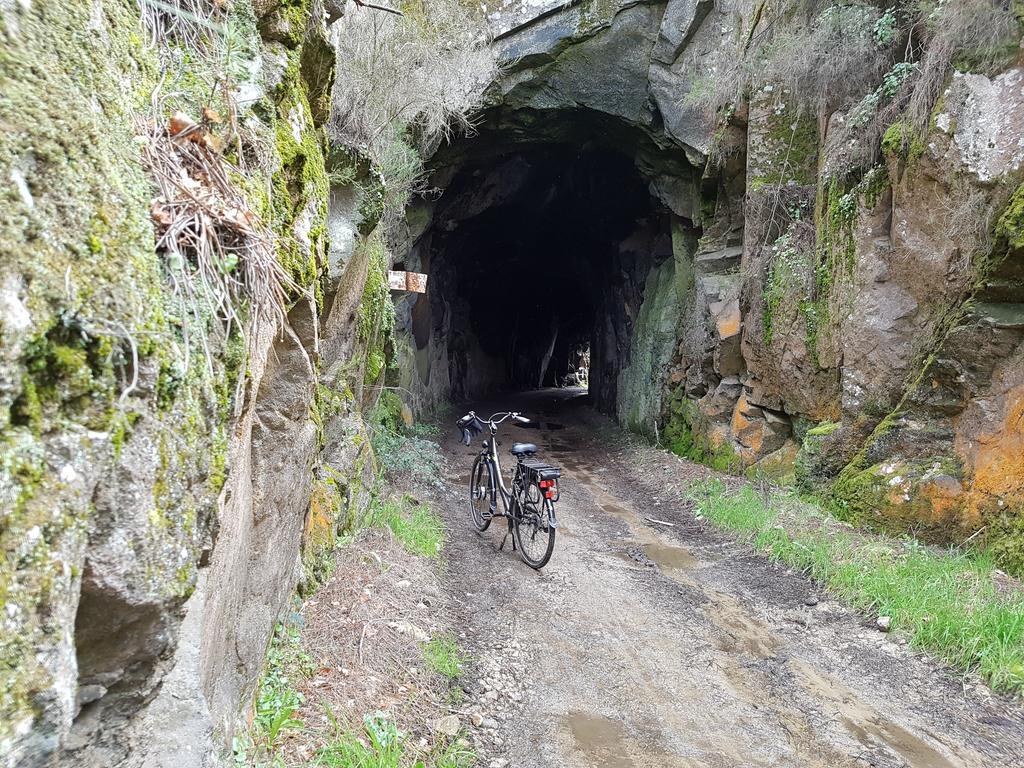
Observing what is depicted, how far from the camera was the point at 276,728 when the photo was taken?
2.71 meters

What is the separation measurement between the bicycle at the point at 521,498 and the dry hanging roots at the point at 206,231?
142 inches

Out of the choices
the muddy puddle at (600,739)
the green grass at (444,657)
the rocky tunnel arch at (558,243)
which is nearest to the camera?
the muddy puddle at (600,739)

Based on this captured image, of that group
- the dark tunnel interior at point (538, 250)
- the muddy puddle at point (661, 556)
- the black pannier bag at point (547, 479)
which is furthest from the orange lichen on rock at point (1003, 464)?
the dark tunnel interior at point (538, 250)

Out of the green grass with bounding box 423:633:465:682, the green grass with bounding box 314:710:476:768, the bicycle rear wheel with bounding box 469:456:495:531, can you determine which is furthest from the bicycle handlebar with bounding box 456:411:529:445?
the green grass with bounding box 314:710:476:768

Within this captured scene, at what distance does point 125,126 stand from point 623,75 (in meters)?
11.5

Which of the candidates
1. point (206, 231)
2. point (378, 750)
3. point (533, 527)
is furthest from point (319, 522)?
point (206, 231)

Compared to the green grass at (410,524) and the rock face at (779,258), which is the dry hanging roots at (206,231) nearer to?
the green grass at (410,524)

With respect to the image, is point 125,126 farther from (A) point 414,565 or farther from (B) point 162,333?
(A) point 414,565

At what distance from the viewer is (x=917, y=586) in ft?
14.7

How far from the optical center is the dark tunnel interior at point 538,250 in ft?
47.7

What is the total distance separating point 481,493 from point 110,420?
223 inches

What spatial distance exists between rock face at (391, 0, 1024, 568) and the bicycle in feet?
10.2

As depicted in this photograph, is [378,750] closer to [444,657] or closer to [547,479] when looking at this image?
[444,657]

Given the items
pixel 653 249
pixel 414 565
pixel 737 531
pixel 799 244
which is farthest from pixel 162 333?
pixel 653 249
